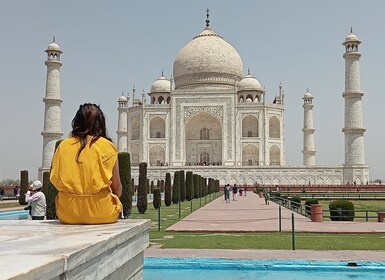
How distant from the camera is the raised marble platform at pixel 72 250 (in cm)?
135

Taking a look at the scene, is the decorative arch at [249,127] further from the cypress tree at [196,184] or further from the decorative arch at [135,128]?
the cypress tree at [196,184]

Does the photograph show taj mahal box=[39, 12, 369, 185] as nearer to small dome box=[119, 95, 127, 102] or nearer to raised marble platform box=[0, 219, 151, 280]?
small dome box=[119, 95, 127, 102]

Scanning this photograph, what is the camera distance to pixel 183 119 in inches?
1363

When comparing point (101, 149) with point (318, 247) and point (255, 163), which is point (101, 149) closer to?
point (318, 247)

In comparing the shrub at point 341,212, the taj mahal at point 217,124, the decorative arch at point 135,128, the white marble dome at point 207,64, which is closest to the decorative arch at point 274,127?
the taj mahal at point 217,124

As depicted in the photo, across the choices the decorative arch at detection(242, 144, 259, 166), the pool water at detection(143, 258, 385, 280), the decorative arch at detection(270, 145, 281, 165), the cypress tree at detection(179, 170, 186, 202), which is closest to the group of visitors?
the cypress tree at detection(179, 170, 186, 202)

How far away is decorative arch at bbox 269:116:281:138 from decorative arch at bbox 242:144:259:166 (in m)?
2.28

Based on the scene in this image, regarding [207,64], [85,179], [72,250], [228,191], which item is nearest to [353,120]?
[207,64]

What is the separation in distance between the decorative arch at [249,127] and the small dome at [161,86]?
7.90 meters

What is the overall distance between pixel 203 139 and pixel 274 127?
5453 mm

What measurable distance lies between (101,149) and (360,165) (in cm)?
2979

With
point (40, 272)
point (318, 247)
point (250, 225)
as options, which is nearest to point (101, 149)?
point (40, 272)

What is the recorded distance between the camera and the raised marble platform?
1354 millimetres

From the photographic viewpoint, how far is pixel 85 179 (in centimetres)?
232
